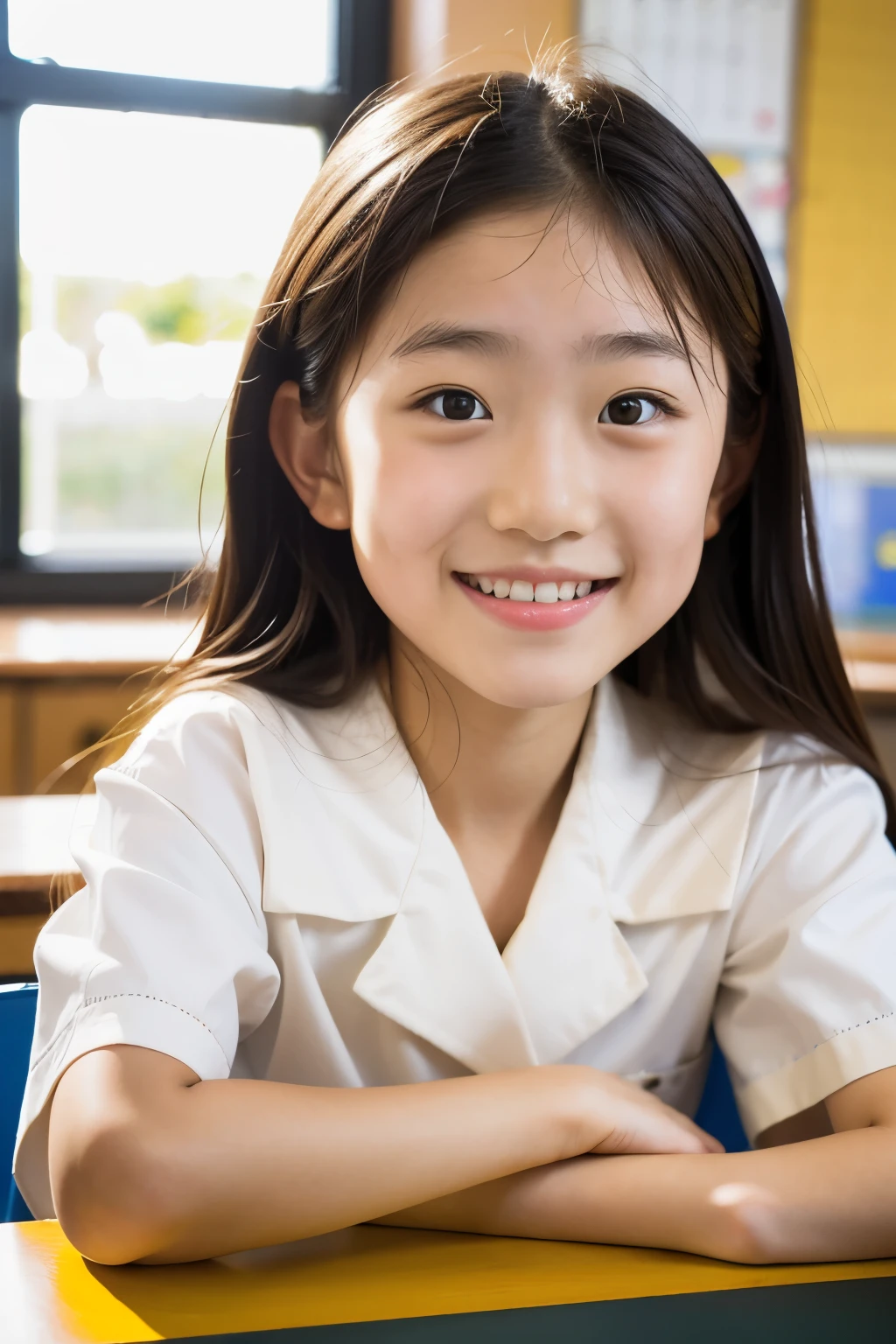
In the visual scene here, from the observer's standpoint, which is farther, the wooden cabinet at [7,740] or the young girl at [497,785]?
the wooden cabinet at [7,740]

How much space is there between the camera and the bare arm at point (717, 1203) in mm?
706

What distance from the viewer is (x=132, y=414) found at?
3.21 meters

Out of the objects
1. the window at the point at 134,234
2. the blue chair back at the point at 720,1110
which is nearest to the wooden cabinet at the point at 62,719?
the window at the point at 134,234

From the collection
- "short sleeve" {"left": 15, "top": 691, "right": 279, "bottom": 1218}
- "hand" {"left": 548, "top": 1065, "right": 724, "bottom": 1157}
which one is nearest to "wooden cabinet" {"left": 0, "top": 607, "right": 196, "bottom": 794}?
"short sleeve" {"left": 15, "top": 691, "right": 279, "bottom": 1218}

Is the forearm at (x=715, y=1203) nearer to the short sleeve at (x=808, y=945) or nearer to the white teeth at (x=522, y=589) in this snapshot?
the short sleeve at (x=808, y=945)

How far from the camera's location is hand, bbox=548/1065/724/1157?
2.58ft

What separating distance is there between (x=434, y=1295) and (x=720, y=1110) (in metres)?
0.51

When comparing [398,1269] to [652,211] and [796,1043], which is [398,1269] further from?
[652,211]

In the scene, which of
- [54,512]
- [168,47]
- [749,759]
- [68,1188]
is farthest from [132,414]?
[68,1188]

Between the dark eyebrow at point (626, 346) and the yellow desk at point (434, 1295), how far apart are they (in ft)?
1.73

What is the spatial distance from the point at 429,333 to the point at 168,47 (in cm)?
261

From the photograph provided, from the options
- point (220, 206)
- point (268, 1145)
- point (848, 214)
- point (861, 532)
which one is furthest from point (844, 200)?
point (268, 1145)

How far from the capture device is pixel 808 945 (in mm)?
924

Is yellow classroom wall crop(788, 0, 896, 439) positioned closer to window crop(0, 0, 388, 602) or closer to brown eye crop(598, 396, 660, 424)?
window crop(0, 0, 388, 602)
